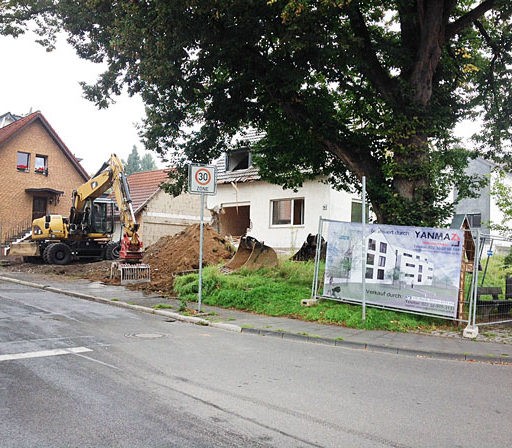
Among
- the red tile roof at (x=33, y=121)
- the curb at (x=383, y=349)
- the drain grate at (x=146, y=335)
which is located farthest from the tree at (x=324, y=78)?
the red tile roof at (x=33, y=121)

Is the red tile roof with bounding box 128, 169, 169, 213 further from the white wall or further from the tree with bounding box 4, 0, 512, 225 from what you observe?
the tree with bounding box 4, 0, 512, 225

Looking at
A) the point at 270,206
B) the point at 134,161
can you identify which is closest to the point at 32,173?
the point at 270,206

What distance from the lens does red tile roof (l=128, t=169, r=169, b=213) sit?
32.2 meters

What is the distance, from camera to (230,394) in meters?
5.43

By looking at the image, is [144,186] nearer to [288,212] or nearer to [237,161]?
[237,161]

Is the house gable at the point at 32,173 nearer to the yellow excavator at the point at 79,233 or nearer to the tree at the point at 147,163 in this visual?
the yellow excavator at the point at 79,233

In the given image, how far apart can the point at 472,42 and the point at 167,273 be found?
A: 41.0ft

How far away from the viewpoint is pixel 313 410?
4984 millimetres

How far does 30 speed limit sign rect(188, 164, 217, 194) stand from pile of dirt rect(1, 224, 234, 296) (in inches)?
216

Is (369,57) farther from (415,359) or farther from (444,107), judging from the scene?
(415,359)

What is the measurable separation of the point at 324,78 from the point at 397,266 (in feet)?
19.6

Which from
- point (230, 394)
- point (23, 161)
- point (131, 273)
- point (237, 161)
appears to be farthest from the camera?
point (23, 161)

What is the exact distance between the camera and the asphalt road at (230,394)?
4.26 metres

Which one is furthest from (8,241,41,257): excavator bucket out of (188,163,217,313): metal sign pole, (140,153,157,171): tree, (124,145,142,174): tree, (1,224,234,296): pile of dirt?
(140,153,157,171): tree
